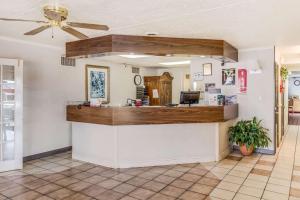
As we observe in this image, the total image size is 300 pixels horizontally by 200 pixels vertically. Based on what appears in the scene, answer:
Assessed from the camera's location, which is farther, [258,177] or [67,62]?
→ [67,62]

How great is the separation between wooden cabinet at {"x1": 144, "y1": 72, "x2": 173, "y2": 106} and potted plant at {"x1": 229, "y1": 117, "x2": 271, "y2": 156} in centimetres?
328

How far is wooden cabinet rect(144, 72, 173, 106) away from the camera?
811 cm

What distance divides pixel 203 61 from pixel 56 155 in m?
4.10

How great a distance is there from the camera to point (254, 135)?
16.4ft

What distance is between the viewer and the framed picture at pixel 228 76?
5.58 meters

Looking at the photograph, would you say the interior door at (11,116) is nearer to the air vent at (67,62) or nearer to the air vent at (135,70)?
the air vent at (67,62)

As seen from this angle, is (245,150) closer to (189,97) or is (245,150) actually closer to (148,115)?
(189,97)

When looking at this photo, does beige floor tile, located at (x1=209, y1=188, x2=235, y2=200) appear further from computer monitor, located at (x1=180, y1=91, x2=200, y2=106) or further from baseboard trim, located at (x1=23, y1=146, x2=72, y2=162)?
baseboard trim, located at (x1=23, y1=146, x2=72, y2=162)

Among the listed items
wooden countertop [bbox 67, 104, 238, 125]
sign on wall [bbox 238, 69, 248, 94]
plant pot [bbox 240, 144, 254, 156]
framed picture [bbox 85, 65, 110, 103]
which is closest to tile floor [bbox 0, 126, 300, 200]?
plant pot [bbox 240, 144, 254, 156]

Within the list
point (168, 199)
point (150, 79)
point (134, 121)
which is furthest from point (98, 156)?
point (150, 79)

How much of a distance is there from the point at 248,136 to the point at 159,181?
2.38m

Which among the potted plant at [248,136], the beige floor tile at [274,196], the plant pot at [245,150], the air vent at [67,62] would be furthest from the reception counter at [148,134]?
the beige floor tile at [274,196]

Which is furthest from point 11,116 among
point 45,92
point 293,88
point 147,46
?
point 293,88

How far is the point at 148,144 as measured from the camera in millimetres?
4477
